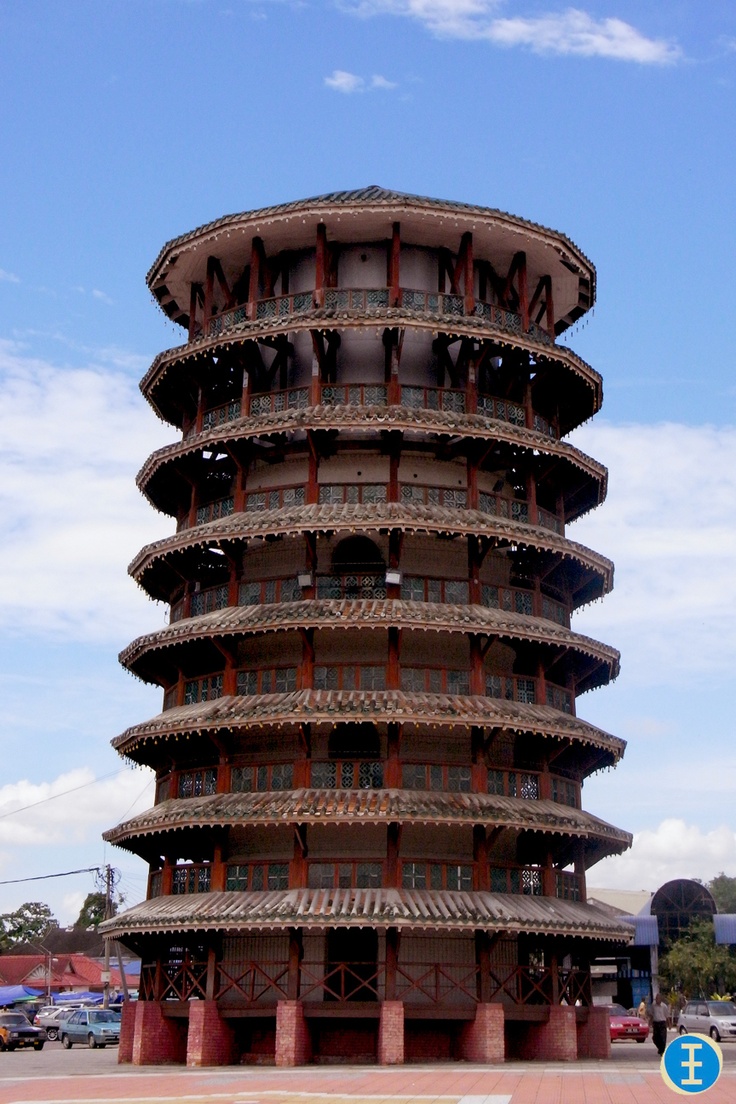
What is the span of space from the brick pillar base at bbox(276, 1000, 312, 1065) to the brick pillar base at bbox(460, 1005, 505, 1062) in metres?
4.24

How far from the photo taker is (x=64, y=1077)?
3484 centimetres

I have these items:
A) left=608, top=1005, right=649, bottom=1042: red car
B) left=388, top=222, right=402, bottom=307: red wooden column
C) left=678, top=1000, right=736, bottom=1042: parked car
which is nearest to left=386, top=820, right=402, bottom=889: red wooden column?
left=388, top=222, right=402, bottom=307: red wooden column

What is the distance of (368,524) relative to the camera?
127 ft

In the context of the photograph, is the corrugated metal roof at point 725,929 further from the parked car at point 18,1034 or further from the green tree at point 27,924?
the green tree at point 27,924

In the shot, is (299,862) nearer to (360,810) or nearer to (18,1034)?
(360,810)

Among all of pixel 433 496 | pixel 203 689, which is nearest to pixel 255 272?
pixel 433 496

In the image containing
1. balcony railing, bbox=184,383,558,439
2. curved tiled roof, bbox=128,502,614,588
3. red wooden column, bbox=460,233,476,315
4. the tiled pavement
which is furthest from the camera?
red wooden column, bbox=460,233,476,315

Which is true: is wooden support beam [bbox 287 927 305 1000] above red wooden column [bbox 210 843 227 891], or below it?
below

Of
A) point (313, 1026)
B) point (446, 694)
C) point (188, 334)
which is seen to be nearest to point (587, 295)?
point (188, 334)

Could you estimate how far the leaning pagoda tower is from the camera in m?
36.7

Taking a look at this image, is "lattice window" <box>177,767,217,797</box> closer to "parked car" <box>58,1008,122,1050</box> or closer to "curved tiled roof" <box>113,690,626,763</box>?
"curved tiled roof" <box>113,690,626,763</box>

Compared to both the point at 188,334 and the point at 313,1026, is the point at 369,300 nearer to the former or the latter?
the point at 188,334

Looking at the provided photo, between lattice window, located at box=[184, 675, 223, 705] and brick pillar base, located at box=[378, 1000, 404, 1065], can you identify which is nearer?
brick pillar base, located at box=[378, 1000, 404, 1065]

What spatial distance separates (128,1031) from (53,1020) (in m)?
32.7
